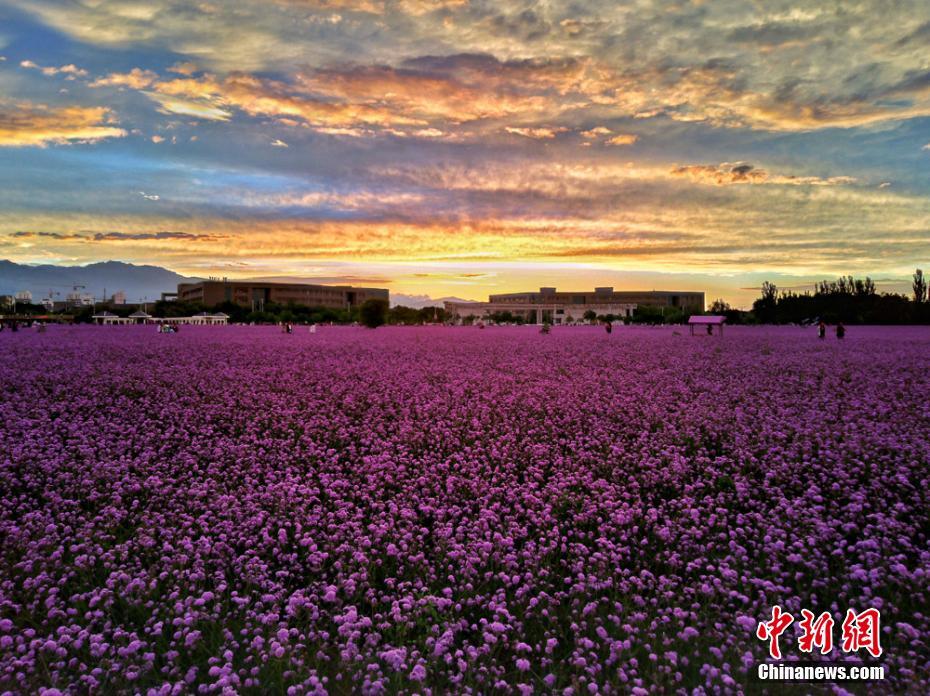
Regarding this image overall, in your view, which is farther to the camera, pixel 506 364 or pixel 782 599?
pixel 506 364

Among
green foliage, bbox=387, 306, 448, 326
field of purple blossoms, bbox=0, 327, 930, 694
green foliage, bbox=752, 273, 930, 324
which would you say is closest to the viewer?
field of purple blossoms, bbox=0, 327, 930, 694

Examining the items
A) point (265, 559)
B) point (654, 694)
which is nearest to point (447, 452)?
point (265, 559)

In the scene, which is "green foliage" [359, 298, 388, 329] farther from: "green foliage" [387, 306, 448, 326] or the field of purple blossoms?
the field of purple blossoms

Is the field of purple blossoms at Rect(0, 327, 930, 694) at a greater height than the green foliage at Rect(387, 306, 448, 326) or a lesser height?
lesser

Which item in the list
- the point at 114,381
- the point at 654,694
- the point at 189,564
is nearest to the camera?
the point at 654,694

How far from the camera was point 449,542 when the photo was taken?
4.92 meters

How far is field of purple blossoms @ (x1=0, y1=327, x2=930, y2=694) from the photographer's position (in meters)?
3.56

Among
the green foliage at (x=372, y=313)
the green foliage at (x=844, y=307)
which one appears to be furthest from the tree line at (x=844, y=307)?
the green foliage at (x=372, y=313)

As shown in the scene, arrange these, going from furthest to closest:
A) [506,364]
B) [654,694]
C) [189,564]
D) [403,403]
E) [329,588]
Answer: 1. [506,364]
2. [403,403]
3. [189,564]
4. [329,588]
5. [654,694]

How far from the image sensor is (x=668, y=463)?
7758mm

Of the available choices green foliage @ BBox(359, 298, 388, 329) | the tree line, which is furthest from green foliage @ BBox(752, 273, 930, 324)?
green foliage @ BBox(359, 298, 388, 329)

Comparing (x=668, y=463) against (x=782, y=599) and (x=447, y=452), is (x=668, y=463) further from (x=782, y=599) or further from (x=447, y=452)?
(x=782, y=599)

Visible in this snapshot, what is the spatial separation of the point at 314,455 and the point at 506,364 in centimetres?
1293

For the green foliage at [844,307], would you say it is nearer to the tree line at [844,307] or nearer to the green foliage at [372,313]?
the tree line at [844,307]
